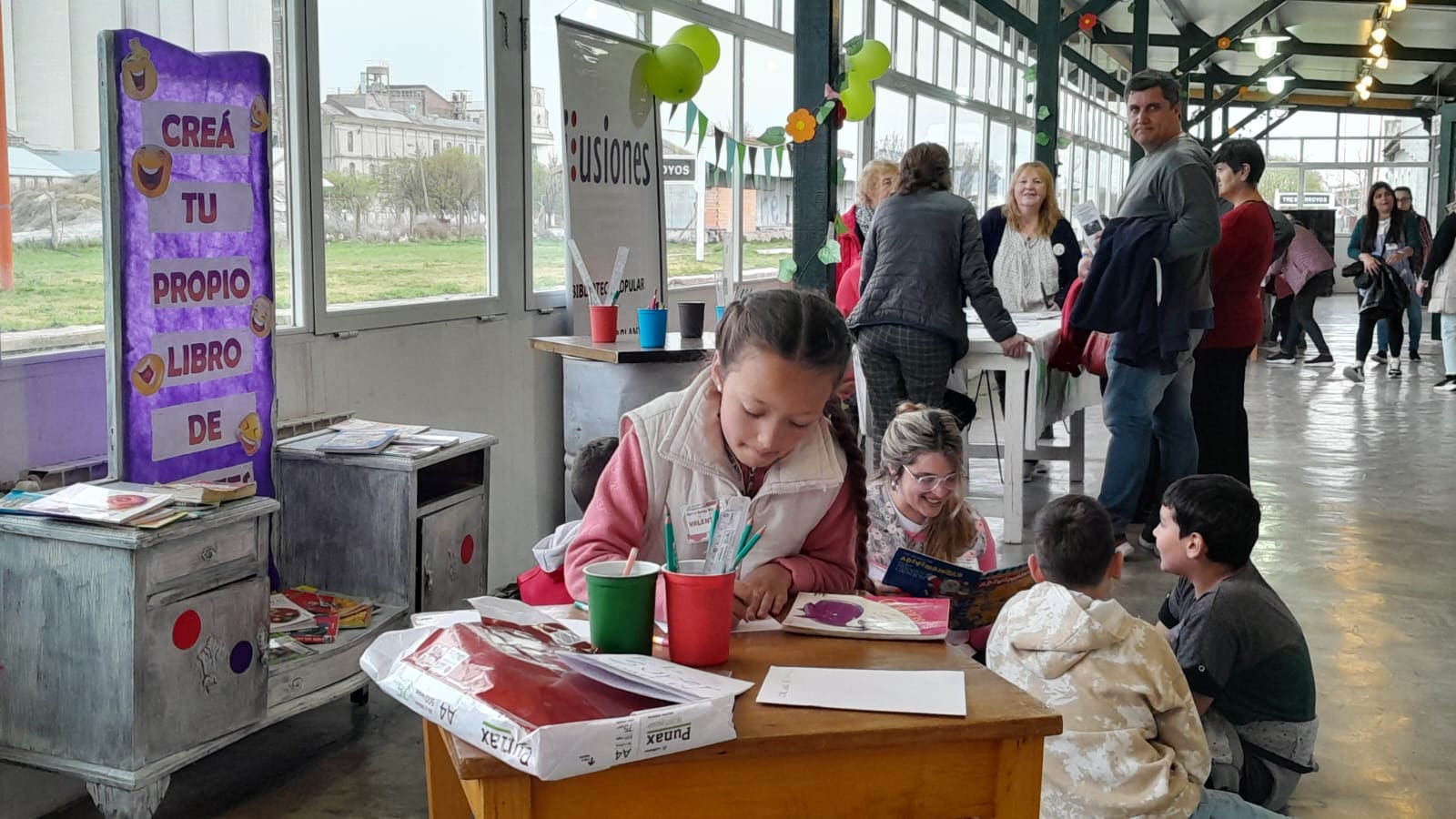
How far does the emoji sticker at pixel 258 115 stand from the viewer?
9.59ft

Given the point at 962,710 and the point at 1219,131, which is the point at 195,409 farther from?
the point at 1219,131

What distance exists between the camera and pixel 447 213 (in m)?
4.28

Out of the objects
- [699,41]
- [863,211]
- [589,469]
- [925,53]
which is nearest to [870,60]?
[863,211]

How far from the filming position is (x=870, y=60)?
6320 mm

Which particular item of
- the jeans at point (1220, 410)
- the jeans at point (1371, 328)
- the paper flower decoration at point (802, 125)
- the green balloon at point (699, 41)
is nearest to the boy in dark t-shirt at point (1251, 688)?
the jeans at point (1220, 410)

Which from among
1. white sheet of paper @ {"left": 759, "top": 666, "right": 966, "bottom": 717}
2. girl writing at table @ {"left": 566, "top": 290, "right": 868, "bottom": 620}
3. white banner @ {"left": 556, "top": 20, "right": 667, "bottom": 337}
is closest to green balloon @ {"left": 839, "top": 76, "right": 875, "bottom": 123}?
white banner @ {"left": 556, "top": 20, "right": 667, "bottom": 337}

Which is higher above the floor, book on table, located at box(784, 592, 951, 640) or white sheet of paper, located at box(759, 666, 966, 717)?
book on table, located at box(784, 592, 951, 640)

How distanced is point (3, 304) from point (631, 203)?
8.74 feet

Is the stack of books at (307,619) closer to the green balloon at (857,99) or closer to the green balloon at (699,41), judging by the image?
the green balloon at (699,41)

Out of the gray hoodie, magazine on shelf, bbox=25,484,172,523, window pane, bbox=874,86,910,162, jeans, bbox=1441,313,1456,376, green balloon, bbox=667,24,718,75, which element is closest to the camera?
the gray hoodie

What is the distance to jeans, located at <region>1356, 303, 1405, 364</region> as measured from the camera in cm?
1080

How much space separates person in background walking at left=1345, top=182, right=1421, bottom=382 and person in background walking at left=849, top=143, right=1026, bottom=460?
7.26 m

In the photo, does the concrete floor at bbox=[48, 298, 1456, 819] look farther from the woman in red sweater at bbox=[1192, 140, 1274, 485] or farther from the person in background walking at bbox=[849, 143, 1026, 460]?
the person in background walking at bbox=[849, 143, 1026, 460]

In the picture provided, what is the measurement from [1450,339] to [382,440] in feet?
29.7
